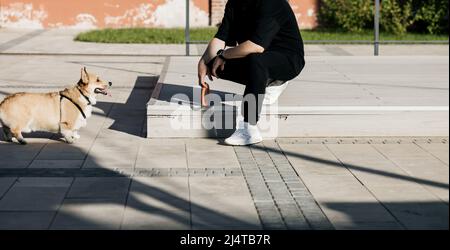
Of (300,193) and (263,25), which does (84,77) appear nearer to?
(263,25)

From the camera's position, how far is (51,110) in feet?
24.8

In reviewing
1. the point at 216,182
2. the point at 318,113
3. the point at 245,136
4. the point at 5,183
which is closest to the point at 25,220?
the point at 5,183

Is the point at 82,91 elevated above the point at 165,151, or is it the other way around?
the point at 82,91

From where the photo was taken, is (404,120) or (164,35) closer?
(404,120)

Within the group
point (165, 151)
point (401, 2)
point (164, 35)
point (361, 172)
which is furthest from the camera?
point (401, 2)

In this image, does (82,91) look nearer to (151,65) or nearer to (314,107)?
(314,107)

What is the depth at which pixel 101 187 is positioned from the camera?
612 centimetres

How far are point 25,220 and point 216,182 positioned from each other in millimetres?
1536

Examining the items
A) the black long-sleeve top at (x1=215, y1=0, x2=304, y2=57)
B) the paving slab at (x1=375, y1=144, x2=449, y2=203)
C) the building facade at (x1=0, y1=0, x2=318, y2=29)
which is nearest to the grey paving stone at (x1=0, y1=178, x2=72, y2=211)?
the black long-sleeve top at (x1=215, y1=0, x2=304, y2=57)

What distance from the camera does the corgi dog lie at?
747 cm

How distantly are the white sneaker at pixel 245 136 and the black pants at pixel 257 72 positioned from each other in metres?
0.06
